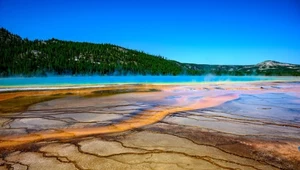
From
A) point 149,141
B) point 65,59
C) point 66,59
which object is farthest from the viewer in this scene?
point 66,59

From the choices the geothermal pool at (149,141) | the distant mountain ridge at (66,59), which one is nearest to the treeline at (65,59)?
the distant mountain ridge at (66,59)

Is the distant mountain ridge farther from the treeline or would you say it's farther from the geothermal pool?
the geothermal pool

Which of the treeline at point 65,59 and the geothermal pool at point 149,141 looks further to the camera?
the treeline at point 65,59

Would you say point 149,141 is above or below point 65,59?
below

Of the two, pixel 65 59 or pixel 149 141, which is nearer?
pixel 149 141

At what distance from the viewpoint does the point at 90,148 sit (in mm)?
5270

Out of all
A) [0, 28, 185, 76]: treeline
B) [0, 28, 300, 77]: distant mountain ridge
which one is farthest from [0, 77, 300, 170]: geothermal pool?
[0, 28, 185, 76]: treeline

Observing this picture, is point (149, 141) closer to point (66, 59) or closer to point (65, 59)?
point (65, 59)

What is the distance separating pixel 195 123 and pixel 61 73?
74274mm

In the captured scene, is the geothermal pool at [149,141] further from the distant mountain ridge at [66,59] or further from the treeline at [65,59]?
the treeline at [65,59]

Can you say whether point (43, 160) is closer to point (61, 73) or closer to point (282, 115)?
point (282, 115)

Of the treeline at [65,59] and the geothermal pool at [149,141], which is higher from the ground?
the treeline at [65,59]

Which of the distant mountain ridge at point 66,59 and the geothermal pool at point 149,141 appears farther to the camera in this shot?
the distant mountain ridge at point 66,59

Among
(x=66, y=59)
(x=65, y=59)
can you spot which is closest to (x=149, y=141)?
(x=65, y=59)
